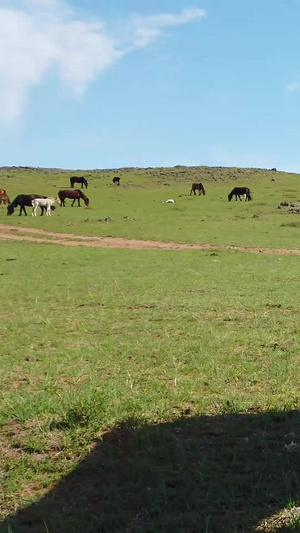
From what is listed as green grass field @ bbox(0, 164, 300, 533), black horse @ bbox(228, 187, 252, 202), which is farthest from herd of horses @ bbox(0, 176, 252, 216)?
green grass field @ bbox(0, 164, 300, 533)

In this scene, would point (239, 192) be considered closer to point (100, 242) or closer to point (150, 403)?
point (100, 242)

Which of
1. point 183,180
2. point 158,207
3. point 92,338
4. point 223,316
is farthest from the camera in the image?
point 183,180

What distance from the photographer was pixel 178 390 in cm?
670

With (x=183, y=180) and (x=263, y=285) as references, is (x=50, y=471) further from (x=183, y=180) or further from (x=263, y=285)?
(x=183, y=180)

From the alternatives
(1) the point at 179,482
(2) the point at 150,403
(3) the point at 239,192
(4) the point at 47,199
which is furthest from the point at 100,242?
(3) the point at 239,192

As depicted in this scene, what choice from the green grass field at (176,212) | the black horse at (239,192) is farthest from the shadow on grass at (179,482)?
the black horse at (239,192)

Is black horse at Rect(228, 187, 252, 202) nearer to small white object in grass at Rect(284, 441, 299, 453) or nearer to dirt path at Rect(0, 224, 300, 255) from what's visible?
dirt path at Rect(0, 224, 300, 255)

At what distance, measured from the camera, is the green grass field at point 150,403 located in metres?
4.22

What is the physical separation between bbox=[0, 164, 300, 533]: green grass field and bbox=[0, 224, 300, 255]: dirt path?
302 inches

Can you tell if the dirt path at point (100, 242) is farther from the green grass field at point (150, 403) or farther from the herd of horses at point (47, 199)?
the green grass field at point (150, 403)

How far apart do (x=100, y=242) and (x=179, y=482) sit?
23.3 meters

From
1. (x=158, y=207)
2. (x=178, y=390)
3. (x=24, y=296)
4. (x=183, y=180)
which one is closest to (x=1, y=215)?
(x=158, y=207)

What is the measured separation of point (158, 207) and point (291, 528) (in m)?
44.0

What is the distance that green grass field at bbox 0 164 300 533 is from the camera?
13.9 ft
